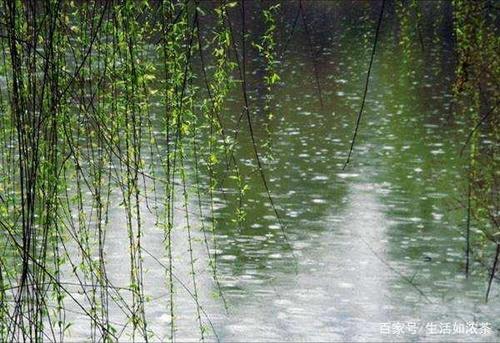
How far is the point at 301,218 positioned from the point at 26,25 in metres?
13.5

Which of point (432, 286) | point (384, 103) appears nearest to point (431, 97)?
point (384, 103)

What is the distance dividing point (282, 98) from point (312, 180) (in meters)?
8.44

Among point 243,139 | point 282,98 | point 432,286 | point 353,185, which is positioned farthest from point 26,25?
point 282,98

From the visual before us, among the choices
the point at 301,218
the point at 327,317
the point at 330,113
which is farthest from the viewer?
the point at 330,113

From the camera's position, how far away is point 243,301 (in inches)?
468

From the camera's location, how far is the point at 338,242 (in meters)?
14.4

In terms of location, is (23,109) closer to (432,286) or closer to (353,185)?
(432,286)

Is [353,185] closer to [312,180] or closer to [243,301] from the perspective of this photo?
[312,180]

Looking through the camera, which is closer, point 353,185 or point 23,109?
point 23,109

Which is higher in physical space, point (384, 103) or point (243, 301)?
point (384, 103)

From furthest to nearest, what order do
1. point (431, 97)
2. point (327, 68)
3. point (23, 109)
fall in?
1. point (327, 68)
2. point (431, 97)
3. point (23, 109)

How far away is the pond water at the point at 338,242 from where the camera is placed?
11305 mm

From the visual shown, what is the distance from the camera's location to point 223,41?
2.14m

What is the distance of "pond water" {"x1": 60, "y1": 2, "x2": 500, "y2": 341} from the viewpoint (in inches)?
445
